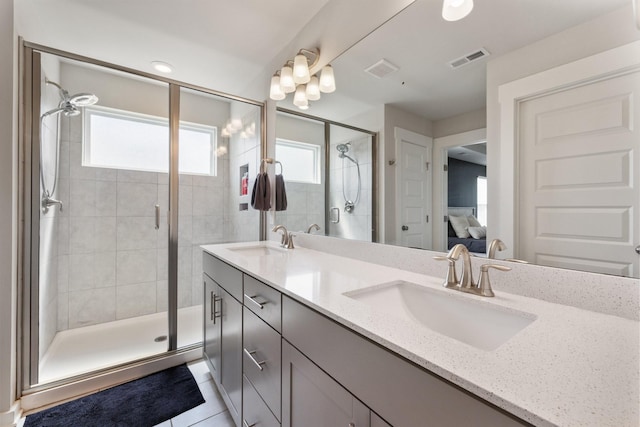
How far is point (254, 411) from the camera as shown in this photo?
3.60ft

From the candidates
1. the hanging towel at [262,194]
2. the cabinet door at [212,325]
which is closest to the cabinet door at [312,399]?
the cabinet door at [212,325]

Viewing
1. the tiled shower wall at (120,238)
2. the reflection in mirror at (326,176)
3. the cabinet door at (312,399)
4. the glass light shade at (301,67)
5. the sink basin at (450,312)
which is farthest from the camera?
the tiled shower wall at (120,238)

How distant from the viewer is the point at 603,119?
0.69m

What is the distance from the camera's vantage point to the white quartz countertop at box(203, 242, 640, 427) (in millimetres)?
360

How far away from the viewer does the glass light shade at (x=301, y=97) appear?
1845 millimetres

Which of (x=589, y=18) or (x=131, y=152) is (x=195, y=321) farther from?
(x=589, y=18)

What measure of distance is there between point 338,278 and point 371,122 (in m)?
0.84

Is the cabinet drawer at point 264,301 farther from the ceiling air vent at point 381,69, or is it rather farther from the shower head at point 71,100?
the shower head at point 71,100

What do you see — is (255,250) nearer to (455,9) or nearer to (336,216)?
(336,216)

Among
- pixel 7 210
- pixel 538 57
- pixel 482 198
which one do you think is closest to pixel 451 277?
pixel 482 198

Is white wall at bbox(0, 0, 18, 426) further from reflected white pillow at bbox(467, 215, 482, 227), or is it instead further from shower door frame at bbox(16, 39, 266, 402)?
reflected white pillow at bbox(467, 215, 482, 227)

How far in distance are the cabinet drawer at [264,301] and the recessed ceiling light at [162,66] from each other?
Result: 2095 millimetres

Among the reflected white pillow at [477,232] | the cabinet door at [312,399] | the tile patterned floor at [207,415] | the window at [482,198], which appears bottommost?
the tile patterned floor at [207,415]

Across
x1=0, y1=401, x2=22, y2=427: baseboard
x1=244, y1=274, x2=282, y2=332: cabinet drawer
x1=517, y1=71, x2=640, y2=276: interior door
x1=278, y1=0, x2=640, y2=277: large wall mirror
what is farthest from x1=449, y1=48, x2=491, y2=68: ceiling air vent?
x1=0, y1=401, x2=22, y2=427: baseboard
